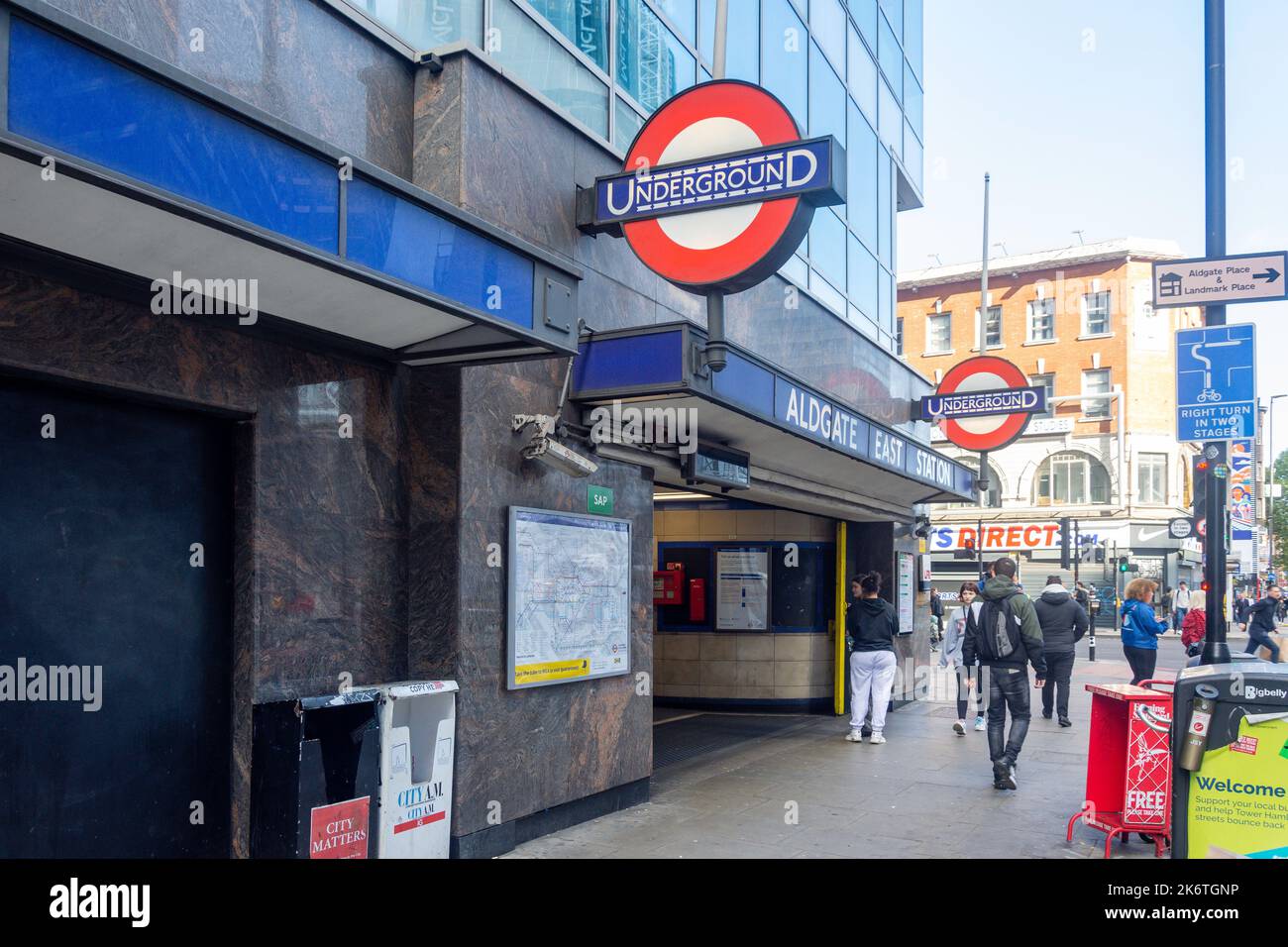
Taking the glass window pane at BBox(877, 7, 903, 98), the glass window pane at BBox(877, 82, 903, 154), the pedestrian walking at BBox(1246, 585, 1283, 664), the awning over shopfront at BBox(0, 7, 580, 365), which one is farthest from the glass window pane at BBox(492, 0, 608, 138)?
the pedestrian walking at BBox(1246, 585, 1283, 664)

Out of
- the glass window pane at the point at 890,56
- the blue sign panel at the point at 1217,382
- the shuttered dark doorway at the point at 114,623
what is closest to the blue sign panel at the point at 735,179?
the shuttered dark doorway at the point at 114,623

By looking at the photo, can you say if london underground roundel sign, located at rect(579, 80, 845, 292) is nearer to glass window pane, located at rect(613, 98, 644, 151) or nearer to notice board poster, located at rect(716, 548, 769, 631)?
glass window pane, located at rect(613, 98, 644, 151)

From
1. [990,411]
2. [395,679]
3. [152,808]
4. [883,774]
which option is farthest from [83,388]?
[990,411]

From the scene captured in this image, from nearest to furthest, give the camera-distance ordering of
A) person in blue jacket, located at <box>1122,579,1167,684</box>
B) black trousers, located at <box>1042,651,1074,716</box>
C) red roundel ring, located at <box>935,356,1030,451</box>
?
person in blue jacket, located at <box>1122,579,1167,684</box>, black trousers, located at <box>1042,651,1074,716</box>, red roundel ring, located at <box>935,356,1030,451</box>

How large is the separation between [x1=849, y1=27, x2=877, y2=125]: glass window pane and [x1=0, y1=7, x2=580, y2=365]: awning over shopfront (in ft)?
36.0

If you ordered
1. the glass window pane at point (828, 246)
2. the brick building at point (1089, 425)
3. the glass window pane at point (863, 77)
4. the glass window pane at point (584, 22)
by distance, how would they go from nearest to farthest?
the glass window pane at point (584, 22) < the glass window pane at point (828, 246) < the glass window pane at point (863, 77) < the brick building at point (1089, 425)

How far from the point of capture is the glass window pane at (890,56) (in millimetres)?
17062

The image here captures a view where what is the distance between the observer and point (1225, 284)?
8758 mm

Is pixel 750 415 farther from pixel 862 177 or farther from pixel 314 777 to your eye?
pixel 862 177

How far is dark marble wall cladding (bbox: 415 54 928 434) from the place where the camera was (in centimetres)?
666

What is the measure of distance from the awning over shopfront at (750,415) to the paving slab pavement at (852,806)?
2637 millimetres

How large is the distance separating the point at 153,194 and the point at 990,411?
1203 cm

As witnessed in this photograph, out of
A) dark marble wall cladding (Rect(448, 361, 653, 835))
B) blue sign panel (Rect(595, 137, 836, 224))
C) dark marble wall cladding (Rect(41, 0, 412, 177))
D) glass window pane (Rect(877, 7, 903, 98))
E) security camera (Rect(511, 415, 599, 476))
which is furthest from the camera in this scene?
glass window pane (Rect(877, 7, 903, 98))

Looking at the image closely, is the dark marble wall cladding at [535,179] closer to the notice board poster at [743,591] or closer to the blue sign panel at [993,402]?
the notice board poster at [743,591]
